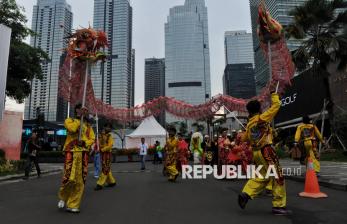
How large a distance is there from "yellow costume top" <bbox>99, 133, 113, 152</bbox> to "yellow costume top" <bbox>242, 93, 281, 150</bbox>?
462 cm

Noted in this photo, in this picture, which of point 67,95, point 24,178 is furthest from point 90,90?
point 24,178

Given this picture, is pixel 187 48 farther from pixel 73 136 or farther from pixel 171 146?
pixel 73 136

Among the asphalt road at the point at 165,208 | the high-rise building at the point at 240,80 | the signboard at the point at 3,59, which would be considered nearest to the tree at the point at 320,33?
the asphalt road at the point at 165,208

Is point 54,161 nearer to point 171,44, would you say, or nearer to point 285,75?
point 285,75

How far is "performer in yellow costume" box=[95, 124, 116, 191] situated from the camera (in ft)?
29.7

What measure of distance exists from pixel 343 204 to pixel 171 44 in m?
95.4

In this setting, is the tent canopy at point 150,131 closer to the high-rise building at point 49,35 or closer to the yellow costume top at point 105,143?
→ the high-rise building at point 49,35

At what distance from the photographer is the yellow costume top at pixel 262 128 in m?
5.69

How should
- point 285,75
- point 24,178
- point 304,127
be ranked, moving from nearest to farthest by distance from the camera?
point 304,127 → point 285,75 → point 24,178

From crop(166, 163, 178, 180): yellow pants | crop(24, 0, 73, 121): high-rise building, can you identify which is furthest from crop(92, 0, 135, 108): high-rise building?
crop(166, 163, 178, 180): yellow pants

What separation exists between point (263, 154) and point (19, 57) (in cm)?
1418

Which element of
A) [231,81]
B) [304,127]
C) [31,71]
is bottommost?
[304,127]

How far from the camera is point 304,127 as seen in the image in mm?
8719

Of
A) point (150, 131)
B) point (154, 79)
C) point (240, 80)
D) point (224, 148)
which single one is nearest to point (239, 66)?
point (240, 80)
